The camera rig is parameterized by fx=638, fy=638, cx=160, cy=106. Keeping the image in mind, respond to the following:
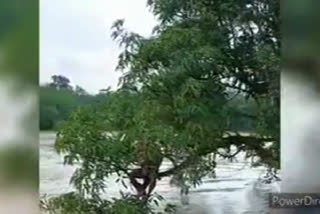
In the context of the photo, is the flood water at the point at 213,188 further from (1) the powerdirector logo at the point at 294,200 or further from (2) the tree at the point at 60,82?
(2) the tree at the point at 60,82

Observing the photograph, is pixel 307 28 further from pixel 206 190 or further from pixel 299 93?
pixel 206 190

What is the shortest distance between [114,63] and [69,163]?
1.27ft

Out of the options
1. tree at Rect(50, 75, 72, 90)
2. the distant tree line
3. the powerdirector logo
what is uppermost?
tree at Rect(50, 75, 72, 90)

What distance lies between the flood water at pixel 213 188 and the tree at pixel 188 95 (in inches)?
1.4

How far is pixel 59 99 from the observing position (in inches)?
88.1

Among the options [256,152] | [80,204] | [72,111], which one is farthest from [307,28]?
[80,204]

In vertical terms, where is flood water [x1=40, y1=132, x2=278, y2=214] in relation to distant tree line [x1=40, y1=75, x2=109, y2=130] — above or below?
below

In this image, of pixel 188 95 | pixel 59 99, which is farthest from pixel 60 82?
pixel 188 95

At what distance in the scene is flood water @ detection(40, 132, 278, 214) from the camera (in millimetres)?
2232

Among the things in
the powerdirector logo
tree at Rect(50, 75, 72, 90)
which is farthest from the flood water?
tree at Rect(50, 75, 72, 90)

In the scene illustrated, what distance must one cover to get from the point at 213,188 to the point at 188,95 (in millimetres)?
339

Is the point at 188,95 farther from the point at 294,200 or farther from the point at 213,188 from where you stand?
the point at 294,200

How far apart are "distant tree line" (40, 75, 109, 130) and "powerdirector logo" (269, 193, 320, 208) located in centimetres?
71

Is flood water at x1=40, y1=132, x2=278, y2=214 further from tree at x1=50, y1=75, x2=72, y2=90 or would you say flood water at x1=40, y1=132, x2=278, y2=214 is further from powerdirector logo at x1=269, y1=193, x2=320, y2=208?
tree at x1=50, y1=75, x2=72, y2=90
